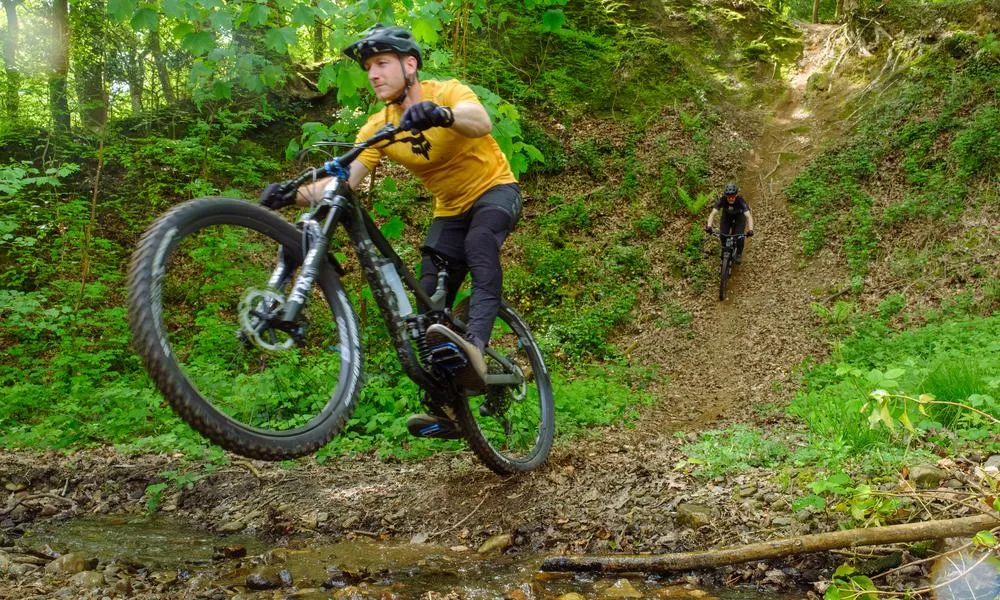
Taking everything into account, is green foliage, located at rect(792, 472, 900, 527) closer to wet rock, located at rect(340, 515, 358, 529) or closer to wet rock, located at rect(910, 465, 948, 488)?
wet rock, located at rect(910, 465, 948, 488)

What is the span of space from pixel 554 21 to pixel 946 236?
9.06 m

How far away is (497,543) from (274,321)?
1832mm

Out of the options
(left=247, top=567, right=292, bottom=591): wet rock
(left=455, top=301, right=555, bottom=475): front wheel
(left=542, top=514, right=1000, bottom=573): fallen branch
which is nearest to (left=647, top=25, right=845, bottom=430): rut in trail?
(left=455, top=301, right=555, bottom=475): front wheel

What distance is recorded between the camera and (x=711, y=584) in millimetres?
2742

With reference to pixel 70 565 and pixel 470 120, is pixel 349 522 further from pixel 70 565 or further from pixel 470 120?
pixel 470 120

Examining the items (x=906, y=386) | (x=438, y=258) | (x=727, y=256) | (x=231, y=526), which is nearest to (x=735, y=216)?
(x=727, y=256)

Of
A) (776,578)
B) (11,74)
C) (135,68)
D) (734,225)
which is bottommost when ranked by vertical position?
(776,578)

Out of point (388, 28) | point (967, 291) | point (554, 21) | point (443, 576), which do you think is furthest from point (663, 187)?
point (443, 576)

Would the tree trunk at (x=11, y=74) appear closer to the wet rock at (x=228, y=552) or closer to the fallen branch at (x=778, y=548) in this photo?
the wet rock at (x=228, y=552)

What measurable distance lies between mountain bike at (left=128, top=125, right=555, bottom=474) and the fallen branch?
1284 mm

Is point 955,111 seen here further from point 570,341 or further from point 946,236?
point 570,341

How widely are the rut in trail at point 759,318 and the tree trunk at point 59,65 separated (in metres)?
11.9

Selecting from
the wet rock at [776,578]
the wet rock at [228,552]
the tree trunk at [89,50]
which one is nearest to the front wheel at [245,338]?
the wet rock at [228,552]

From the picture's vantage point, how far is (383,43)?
3451 mm
